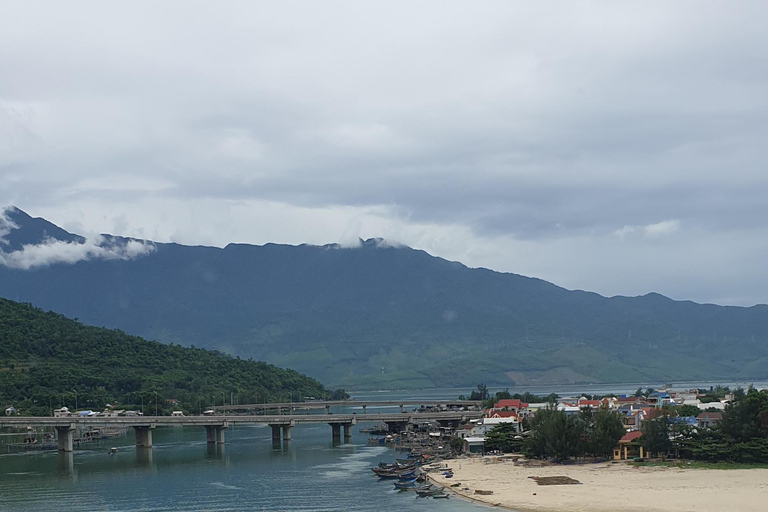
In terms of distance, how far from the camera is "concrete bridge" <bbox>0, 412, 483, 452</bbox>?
116 m

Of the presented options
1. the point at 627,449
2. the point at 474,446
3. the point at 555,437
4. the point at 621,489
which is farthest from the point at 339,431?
the point at 621,489

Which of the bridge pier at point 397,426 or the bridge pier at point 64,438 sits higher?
the bridge pier at point 64,438

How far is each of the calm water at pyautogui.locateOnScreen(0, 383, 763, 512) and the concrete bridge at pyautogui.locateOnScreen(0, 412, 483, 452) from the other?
2566 mm

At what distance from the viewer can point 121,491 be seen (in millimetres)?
79312

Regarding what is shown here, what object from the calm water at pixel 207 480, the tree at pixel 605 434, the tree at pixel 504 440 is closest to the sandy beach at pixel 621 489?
the tree at pixel 605 434

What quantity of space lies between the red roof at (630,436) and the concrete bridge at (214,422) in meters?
51.1

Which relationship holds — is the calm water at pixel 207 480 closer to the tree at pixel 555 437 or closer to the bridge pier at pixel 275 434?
the bridge pier at pixel 275 434

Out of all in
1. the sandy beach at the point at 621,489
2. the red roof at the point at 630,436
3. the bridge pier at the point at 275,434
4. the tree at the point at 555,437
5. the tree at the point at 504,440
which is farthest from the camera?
the bridge pier at the point at 275,434

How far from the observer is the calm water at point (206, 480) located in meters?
70.8

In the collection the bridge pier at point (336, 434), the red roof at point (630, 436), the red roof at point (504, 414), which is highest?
the red roof at point (504, 414)

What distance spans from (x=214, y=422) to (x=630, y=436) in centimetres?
5825

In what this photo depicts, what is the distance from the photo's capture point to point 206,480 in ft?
282

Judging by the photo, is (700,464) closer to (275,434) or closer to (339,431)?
(339,431)

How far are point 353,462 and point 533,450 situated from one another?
21.4 metres
